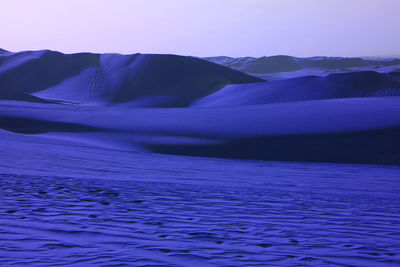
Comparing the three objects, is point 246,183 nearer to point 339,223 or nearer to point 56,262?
point 339,223

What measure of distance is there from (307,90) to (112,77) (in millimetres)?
9511

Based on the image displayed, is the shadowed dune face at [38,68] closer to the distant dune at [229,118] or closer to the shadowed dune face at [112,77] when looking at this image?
the shadowed dune face at [112,77]

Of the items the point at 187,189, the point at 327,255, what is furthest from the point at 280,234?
the point at 187,189

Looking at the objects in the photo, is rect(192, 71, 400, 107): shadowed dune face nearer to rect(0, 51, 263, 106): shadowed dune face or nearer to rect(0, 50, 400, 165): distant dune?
rect(0, 50, 400, 165): distant dune

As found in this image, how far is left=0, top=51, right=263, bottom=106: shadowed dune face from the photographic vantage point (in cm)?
1895

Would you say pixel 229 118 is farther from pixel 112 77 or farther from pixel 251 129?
pixel 112 77

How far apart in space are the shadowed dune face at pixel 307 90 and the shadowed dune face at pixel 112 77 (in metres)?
2.40

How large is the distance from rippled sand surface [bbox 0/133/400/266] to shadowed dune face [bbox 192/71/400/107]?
9.57 meters

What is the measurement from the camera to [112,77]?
20625 millimetres

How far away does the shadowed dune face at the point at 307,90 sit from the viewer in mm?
14422

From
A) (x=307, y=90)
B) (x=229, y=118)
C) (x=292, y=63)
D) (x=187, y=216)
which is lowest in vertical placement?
(x=187, y=216)

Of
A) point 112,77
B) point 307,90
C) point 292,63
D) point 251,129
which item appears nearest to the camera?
point 251,129

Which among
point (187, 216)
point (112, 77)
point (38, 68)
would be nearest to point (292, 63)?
point (112, 77)

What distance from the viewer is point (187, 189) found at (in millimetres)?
3607
